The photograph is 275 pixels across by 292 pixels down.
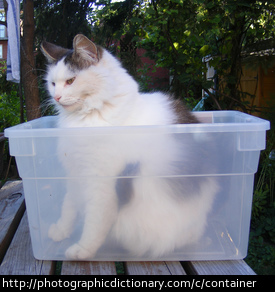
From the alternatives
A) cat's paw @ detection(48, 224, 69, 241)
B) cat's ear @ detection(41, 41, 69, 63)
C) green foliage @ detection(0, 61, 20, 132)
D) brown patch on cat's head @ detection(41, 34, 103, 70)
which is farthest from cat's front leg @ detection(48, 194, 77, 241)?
green foliage @ detection(0, 61, 20, 132)

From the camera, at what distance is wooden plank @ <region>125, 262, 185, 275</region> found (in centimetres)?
91

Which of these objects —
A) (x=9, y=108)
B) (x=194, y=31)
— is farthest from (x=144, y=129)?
(x=9, y=108)

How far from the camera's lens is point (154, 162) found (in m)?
0.93

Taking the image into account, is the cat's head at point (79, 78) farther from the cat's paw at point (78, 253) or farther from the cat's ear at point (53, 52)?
the cat's paw at point (78, 253)

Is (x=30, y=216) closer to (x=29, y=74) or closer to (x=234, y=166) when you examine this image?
(x=234, y=166)

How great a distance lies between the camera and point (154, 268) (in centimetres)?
93

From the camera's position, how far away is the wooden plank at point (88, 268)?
921 mm

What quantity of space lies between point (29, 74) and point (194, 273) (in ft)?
6.86

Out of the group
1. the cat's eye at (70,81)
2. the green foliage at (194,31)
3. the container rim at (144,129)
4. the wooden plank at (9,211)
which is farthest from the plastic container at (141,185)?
the green foliage at (194,31)

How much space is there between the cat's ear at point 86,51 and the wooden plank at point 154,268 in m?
0.77

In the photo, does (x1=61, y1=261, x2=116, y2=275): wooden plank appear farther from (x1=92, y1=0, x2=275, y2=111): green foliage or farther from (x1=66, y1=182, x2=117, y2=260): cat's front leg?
(x1=92, y1=0, x2=275, y2=111): green foliage

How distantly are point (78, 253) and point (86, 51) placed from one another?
2.50 feet

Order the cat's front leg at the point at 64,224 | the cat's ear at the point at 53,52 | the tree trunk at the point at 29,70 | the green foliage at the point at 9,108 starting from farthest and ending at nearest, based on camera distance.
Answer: the green foliage at the point at 9,108, the tree trunk at the point at 29,70, the cat's ear at the point at 53,52, the cat's front leg at the point at 64,224

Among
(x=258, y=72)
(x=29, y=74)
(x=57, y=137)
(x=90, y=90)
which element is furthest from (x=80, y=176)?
(x=258, y=72)
